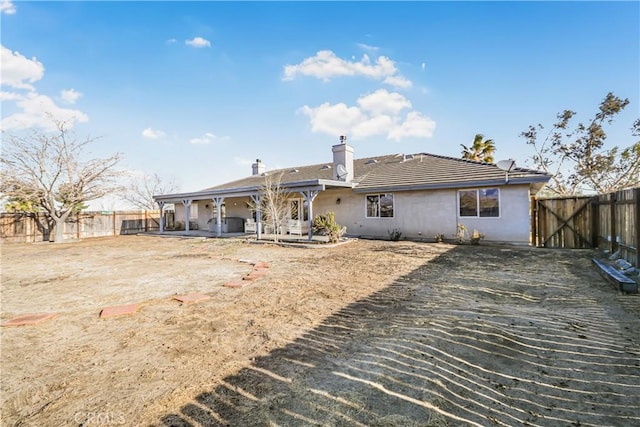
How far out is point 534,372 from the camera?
260 centimetres

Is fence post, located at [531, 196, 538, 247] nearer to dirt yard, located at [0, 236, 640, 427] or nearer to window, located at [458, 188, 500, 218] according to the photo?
window, located at [458, 188, 500, 218]

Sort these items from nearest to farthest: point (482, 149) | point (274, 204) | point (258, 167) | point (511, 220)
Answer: point (511, 220), point (274, 204), point (482, 149), point (258, 167)

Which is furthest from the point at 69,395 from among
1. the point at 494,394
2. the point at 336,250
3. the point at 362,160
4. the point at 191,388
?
the point at 362,160

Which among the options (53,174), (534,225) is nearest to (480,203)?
(534,225)

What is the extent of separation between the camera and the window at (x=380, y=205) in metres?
13.7

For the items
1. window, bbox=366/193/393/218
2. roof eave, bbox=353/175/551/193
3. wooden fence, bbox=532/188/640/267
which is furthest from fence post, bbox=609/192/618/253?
window, bbox=366/193/393/218

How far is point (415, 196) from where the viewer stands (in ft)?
42.3

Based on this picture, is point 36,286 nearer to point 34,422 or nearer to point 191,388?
point 34,422

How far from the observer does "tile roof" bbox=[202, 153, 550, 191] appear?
10945mm

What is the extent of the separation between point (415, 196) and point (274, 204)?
6.49m

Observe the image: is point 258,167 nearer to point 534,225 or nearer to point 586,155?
point 534,225

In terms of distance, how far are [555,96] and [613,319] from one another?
61.6 feet

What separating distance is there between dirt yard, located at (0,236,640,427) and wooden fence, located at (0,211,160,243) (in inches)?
633

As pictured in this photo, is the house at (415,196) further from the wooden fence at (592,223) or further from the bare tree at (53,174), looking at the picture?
the bare tree at (53,174)
